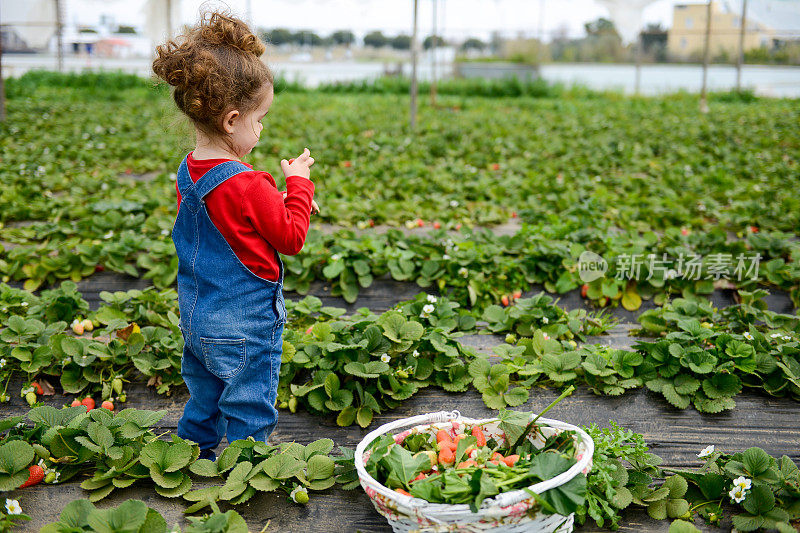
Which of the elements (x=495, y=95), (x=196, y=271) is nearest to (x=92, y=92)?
(x=495, y=95)

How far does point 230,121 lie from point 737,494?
5.06ft

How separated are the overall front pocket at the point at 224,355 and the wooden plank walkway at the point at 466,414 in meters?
A: 0.33

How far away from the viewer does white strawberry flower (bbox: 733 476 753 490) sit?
168 cm

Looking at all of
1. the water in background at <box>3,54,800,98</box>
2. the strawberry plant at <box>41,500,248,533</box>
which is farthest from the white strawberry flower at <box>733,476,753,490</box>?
the water in background at <box>3,54,800,98</box>

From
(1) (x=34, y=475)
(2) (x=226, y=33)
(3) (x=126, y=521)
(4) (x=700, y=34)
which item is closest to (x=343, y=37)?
(4) (x=700, y=34)

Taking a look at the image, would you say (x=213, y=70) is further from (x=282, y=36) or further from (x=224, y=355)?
(x=282, y=36)

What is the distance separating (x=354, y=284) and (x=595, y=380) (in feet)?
4.35

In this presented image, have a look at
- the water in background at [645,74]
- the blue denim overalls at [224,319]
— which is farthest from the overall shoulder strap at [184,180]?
the water in background at [645,74]

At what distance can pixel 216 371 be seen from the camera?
1732 mm

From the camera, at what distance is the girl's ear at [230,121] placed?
1652 millimetres

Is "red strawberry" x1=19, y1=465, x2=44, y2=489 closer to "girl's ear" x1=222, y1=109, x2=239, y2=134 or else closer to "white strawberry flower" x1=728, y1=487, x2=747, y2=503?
"girl's ear" x1=222, y1=109, x2=239, y2=134

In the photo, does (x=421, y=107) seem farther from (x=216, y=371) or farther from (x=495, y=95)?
(x=216, y=371)

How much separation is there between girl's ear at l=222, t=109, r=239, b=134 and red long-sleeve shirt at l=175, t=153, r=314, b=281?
8cm

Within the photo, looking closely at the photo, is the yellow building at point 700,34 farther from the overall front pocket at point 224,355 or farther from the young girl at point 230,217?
the overall front pocket at point 224,355
